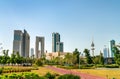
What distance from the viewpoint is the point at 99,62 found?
383ft

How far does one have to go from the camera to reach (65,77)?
22688 millimetres

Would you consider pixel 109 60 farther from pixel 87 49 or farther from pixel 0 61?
pixel 0 61

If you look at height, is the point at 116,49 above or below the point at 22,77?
above

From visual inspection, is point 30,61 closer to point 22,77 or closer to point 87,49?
point 87,49

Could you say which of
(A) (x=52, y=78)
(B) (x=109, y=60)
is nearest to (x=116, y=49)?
(A) (x=52, y=78)

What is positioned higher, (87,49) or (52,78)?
(87,49)

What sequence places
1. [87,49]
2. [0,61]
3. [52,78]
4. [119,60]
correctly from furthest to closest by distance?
[87,49] → [0,61] → [119,60] → [52,78]

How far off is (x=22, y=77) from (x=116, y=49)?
115 feet

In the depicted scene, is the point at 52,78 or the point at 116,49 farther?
the point at 116,49

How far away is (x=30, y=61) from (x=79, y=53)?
156ft

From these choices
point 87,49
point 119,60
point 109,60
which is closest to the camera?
point 119,60

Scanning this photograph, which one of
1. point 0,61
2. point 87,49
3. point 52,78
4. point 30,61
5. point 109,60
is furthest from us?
point 109,60

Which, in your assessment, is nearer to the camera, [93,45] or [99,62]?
[93,45]

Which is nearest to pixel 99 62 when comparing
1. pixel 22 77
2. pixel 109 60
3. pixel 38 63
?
pixel 38 63
